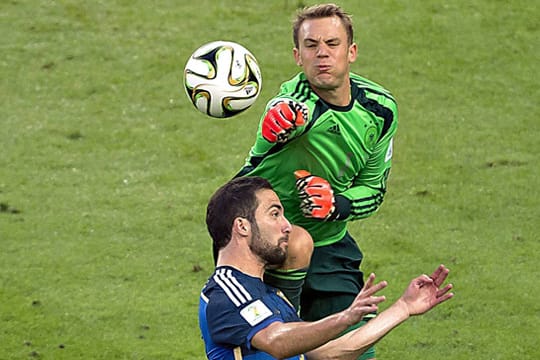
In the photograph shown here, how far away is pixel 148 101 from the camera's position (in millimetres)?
13047

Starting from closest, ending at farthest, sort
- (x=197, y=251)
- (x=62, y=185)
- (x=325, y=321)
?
(x=325, y=321) → (x=197, y=251) → (x=62, y=185)

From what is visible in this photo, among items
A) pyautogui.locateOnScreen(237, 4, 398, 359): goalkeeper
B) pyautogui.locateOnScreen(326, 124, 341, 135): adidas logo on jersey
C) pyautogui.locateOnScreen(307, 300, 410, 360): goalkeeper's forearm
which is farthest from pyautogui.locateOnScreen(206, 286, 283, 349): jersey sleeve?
pyautogui.locateOnScreen(326, 124, 341, 135): adidas logo on jersey

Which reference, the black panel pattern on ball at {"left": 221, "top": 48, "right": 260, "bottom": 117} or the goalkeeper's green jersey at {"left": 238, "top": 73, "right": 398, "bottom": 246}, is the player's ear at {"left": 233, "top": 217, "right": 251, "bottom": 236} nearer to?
the goalkeeper's green jersey at {"left": 238, "top": 73, "right": 398, "bottom": 246}

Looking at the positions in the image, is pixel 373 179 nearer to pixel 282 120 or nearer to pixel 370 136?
pixel 370 136

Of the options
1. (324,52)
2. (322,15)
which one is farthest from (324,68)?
(322,15)

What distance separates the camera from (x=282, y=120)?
6.31 meters

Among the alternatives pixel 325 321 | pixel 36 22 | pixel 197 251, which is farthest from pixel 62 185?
pixel 325 321

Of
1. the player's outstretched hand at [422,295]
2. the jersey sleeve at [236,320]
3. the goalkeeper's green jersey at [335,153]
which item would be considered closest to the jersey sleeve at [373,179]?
the goalkeeper's green jersey at [335,153]

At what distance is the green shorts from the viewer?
6.91m

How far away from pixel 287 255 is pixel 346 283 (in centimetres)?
68

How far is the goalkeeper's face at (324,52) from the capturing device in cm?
672

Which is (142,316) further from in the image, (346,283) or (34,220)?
(346,283)

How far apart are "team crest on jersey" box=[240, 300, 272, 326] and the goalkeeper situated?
94 centimetres

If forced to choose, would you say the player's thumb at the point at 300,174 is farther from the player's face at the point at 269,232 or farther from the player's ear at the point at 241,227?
the player's ear at the point at 241,227
